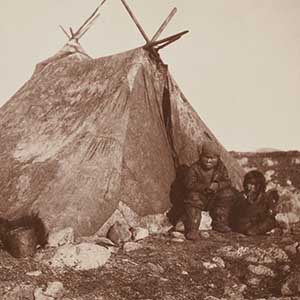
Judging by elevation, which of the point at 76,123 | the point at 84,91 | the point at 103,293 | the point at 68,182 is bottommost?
the point at 103,293

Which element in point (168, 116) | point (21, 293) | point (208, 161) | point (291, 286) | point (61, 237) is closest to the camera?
point (21, 293)

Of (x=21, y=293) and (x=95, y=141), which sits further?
(x=95, y=141)

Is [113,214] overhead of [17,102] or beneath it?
beneath

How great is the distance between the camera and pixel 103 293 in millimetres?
3666

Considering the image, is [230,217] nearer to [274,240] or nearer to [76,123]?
[274,240]

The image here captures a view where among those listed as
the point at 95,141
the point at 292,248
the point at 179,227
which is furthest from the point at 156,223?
the point at 292,248

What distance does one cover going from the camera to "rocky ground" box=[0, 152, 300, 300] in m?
3.72

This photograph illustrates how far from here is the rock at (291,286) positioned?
12.6 ft

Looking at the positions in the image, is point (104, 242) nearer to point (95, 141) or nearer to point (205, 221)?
point (95, 141)

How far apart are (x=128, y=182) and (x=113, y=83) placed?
1.23 m

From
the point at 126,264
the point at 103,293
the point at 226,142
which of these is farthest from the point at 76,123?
the point at 226,142

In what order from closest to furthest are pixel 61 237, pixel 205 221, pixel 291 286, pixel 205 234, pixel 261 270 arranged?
pixel 291 286 → pixel 261 270 → pixel 61 237 → pixel 205 234 → pixel 205 221

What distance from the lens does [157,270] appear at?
13.9 ft

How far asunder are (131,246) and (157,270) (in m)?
0.57
